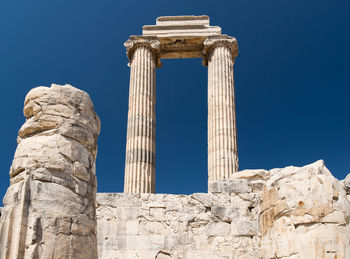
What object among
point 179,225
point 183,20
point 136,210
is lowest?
point 179,225

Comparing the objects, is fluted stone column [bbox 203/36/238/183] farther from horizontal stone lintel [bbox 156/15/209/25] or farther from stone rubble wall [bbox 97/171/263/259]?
stone rubble wall [bbox 97/171/263/259]

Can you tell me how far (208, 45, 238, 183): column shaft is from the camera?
1864 centimetres

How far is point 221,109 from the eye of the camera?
1994cm

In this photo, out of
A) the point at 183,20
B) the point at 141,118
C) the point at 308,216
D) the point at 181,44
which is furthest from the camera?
the point at 183,20

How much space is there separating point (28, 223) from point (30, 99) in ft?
5.43

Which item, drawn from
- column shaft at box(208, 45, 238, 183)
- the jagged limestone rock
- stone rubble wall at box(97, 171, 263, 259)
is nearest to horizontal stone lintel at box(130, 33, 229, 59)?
column shaft at box(208, 45, 238, 183)

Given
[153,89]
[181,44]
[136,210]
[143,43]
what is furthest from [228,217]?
[181,44]

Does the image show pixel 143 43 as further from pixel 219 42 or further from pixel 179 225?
pixel 179 225

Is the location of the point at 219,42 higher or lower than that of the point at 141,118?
higher

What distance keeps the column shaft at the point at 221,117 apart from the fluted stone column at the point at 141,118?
106 inches

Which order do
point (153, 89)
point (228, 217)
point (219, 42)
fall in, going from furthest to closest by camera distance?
point (219, 42) < point (153, 89) < point (228, 217)

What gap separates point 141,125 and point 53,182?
14674 mm

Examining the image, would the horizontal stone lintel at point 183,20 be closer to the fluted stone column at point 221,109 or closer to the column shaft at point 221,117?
the fluted stone column at point 221,109

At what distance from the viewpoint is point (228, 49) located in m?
21.4
